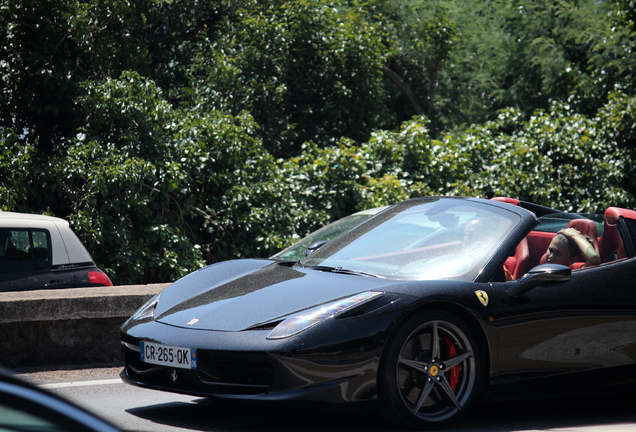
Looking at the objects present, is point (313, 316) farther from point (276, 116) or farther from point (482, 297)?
point (276, 116)

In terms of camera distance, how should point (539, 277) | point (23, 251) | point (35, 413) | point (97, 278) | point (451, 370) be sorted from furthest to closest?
1. point (97, 278)
2. point (23, 251)
3. point (539, 277)
4. point (451, 370)
5. point (35, 413)

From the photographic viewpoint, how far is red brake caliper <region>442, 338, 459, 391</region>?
15.3 ft

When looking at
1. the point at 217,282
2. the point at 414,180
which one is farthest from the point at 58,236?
the point at 414,180

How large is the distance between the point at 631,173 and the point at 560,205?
161 centimetres

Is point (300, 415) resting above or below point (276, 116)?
below

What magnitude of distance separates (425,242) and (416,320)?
95 cm

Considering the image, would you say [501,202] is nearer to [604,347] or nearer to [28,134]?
[604,347]

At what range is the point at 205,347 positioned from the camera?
441cm

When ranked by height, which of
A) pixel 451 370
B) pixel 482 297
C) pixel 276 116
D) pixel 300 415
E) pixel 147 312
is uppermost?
pixel 276 116

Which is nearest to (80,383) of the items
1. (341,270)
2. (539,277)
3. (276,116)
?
(341,270)

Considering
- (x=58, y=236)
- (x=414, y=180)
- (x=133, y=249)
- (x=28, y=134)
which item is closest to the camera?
(x=58, y=236)

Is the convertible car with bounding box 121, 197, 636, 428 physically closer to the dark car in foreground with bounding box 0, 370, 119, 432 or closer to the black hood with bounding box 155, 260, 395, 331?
the black hood with bounding box 155, 260, 395, 331

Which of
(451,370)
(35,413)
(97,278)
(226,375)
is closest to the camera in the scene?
(35,413)

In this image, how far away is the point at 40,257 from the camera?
739 cm
